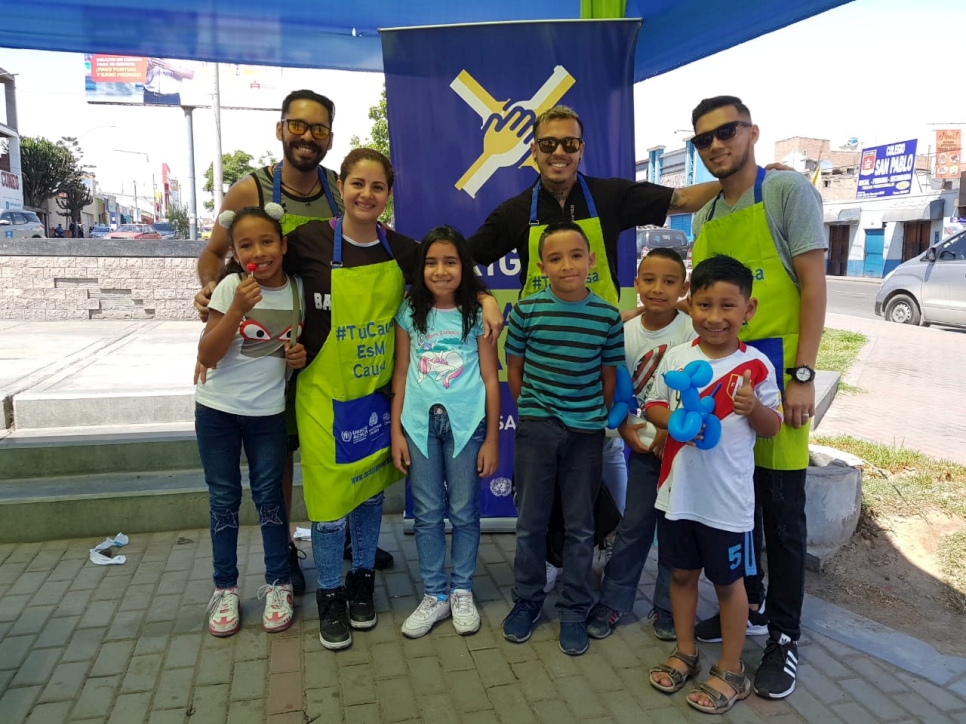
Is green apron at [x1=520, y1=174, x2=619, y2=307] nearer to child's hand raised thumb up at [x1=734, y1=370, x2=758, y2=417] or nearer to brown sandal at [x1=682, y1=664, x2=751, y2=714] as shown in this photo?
child's hand raised thumb up at [x1=734, y1=370, x2=758, y2=417]

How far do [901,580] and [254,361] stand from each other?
318 cm

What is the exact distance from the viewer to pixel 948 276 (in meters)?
10.8

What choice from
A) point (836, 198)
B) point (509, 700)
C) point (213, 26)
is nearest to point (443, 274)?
point (509, 700)

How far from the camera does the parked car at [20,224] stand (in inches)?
818

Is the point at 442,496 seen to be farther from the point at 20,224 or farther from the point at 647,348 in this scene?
the point at 20,224

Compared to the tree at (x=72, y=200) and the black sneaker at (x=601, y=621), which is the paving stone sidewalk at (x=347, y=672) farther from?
the tree at (x=72, y=200)

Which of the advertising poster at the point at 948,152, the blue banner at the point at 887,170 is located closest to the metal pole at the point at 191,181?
the blue banner at the point at 887,170

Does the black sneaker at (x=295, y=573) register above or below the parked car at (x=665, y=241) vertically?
below

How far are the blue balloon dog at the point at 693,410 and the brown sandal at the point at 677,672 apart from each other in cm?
82

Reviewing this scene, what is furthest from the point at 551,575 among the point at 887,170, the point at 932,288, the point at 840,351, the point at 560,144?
the point at 887,170

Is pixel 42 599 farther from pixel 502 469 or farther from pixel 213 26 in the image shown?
pixel 213 26

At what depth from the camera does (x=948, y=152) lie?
31109mm

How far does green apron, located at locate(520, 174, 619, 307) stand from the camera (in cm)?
276

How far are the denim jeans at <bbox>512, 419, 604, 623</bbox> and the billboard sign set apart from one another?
2710 centimetres
